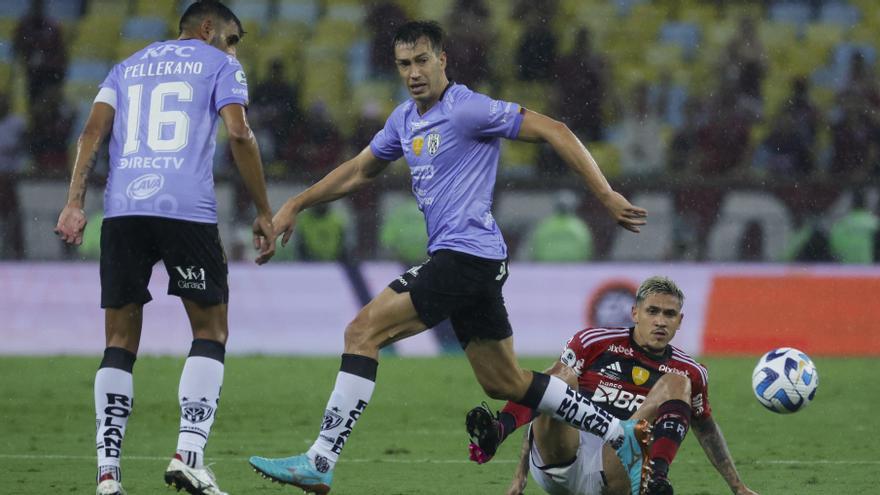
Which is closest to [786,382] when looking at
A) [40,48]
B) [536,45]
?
[536,45]

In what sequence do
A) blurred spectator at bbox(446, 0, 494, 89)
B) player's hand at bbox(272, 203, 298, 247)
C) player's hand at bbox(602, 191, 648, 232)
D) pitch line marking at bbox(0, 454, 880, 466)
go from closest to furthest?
player's hand at bbox(602, 191, 648, 232) → player's hand at bbox(272, 203, 298, 247) → pitch line marking at bbox(0, 454, 880, 466) → blurred spectator at bbox(446, 0, 494, 89)

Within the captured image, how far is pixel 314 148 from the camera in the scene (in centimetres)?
1697

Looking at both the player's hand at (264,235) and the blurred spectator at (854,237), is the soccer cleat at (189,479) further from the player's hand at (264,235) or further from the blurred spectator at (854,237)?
the blurred spectator at (854,237)

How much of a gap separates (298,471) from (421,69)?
73.0 inches

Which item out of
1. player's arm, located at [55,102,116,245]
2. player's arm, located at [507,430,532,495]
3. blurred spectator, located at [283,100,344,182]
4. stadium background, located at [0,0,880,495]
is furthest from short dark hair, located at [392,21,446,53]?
blurred spectator, located at [283,100,344,182]

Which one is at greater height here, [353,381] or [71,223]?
[71,223]

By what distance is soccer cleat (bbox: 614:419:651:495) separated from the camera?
249 inches

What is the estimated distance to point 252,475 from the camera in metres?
7.69

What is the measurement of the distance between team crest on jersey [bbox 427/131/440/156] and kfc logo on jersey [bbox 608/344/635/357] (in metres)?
1.25

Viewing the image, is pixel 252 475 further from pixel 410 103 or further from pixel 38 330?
pixel 38 330

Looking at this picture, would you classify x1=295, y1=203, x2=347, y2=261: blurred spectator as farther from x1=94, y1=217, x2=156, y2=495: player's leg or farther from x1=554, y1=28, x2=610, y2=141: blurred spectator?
x1=94, y1=217, x2=156, y2=495: player's leg

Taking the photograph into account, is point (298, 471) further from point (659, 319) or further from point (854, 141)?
point (854, 141)

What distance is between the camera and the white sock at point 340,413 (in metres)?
6.16

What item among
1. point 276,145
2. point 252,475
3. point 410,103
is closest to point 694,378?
point 410,103
